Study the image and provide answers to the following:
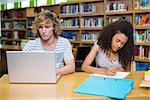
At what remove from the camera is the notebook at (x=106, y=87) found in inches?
60.2

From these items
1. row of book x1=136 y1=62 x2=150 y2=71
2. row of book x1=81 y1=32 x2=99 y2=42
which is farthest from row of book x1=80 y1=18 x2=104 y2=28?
row of book x1=136 y1=62 x2=150 y2=71

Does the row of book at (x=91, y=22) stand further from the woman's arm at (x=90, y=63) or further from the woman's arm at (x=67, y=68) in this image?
the woman's arm at (x=67, y=68)

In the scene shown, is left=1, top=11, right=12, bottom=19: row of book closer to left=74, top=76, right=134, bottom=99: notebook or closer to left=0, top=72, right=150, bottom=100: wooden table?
Answer: left=0, top=72, right=150, bottom=100: wooden table

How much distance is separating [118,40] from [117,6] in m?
2.73

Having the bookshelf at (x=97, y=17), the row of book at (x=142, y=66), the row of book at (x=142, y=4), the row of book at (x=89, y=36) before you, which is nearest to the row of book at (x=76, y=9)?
the bookshelf at (x=97, y=17)

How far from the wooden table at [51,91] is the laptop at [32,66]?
0.16 ft

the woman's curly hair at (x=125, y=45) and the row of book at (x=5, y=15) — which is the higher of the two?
the row of book at (x=5, y=15)

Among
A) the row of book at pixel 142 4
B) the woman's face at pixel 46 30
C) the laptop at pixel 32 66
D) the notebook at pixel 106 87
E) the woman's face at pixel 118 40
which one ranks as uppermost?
the row of book at pixel 142 4

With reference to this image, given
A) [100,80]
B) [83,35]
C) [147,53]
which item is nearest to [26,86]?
[100,80]

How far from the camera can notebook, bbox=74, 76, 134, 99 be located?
5.01 feet

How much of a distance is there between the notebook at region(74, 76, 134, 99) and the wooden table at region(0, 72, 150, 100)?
0.12 ft

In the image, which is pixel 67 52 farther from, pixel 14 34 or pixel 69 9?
pixel 14 34

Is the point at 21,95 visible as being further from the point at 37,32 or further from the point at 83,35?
the point at 83,35

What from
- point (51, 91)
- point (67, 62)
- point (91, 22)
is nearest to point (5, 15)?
point (91, 22)
